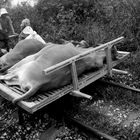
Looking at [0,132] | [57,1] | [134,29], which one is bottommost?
[0,132]

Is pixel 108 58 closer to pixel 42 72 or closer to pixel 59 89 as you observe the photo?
pixel 59 89

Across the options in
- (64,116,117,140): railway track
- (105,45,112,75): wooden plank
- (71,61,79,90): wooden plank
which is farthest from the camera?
(105,45,112,75): wooden plank

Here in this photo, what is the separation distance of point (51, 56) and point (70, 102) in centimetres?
109

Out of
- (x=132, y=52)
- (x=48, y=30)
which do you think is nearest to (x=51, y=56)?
(x=132, y=52)

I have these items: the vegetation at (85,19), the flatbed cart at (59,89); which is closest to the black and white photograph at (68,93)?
the flatbed cart at (59,89)

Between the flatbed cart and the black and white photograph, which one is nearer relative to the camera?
the flatbed cart

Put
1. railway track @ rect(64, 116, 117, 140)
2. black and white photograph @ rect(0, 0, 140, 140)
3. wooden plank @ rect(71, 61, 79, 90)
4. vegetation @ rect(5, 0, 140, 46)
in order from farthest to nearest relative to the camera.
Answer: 1. vegetation @ rect(5, 0, 140, 46)
2. wooden plank @ rect(71, 61, 79, 90)
3. black and white photograph @ rect(0, 0, 140, 140)
4. railway track @ rect(64, 116, 117, 140)

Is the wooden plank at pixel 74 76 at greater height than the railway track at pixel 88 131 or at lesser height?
greater

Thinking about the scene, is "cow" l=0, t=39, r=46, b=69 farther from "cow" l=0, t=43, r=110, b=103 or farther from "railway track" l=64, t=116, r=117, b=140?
"railway track" l=64, t=116, r=117, b=140

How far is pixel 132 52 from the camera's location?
6.62 m

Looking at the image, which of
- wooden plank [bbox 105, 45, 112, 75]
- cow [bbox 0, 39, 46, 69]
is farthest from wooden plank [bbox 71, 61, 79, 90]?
cow [bbox 0, 39, 46, 69]

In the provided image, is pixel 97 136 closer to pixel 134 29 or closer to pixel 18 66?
pixel 18 66

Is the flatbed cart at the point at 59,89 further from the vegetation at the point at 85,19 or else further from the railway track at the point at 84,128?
the vegetation at the point at 85,19

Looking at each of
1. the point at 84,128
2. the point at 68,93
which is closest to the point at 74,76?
Answer: the point at 68,93
